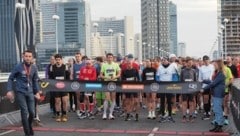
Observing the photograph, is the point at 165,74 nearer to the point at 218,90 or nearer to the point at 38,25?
the point at 218,90

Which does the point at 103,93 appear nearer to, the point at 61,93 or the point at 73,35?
the point at 61,93

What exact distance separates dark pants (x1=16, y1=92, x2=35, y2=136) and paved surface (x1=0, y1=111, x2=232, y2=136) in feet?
3.57

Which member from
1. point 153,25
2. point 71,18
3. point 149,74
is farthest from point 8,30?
point 149,74

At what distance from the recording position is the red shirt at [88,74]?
17.7 meters

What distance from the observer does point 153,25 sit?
10388 centimetres

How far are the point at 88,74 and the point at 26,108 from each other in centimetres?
543

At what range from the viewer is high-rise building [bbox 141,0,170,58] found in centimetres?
10019

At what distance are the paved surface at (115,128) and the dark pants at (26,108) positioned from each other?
3.57 feet

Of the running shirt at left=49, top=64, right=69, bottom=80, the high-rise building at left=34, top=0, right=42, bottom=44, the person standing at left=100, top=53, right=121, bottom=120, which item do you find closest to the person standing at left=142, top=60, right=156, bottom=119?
the person standing at left=100, top=53, right=121, bottom=120

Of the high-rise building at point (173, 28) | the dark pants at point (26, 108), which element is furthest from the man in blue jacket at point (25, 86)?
the high-rise building at point (173, 28)

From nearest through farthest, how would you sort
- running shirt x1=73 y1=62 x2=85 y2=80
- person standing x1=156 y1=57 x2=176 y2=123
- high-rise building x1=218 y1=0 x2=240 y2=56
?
person standing x1=156 y1=57 x2=176 y2=123 < running shirt x1=73 y1=62 x2=85 y2=80 < high-rise building x1=218 y1=0 x2=240 y2=56

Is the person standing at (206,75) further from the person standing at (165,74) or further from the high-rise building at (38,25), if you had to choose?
the high-rise building at (38,25)

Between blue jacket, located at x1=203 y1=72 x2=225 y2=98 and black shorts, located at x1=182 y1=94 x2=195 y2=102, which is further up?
blue jacket, located at x1=203 y1=72 x2=225 y2=98

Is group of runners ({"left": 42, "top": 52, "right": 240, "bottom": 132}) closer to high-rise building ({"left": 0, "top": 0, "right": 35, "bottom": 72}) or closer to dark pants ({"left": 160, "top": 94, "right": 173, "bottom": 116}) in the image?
dark pants ({"left": 160, "top": 94, "right": 173, "bottom": 116})
